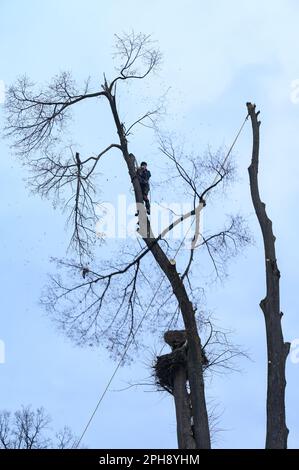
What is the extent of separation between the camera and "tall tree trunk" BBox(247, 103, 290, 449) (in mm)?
13320

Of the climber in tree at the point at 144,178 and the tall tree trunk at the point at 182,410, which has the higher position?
the climber in tree at the point at 144,178

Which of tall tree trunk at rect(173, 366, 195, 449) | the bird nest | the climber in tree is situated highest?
the climber in tree

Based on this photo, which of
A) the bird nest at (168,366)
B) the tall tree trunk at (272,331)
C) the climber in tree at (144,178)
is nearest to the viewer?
the tall tree trunk at (272,331)

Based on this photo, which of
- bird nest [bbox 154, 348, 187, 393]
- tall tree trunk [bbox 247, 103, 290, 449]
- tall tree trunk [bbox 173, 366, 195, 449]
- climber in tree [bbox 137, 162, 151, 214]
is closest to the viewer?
tall tree trunk [bbox 247, 103, 290, 449]

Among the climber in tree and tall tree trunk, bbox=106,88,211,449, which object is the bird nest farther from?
the climber in tree

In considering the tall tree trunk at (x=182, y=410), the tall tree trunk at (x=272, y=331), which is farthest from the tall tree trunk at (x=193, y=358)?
the tall tree trunk at (x=272, y=331)

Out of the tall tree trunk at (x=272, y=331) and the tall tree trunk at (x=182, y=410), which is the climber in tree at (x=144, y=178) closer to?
the tall tree trunk at (x=272, y=331)

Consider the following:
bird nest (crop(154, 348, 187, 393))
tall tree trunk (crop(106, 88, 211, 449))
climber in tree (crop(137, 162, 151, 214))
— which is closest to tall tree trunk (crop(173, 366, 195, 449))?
bird nest (crop(154, 348, 187, 393))

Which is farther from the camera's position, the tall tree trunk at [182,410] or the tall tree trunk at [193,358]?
the tall tree trunk at [182,410]

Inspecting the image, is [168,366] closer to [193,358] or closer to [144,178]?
[193,358]

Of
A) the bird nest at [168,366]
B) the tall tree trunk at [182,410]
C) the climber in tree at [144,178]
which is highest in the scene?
the climber in tree at [144,178]

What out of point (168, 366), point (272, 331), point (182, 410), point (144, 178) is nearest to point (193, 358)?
point (168, 366)

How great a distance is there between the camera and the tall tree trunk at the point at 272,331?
1332 cm
